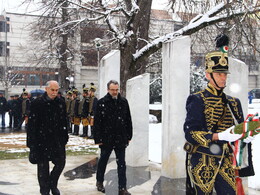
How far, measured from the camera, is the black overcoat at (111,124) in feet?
22.4

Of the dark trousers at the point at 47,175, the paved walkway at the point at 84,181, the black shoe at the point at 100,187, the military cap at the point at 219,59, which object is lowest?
the paved walkway at the point at 84,181

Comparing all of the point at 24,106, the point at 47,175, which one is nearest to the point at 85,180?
the point at 47,175

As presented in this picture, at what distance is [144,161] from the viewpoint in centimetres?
980

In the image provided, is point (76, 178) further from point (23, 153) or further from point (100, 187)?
point (23, 153)

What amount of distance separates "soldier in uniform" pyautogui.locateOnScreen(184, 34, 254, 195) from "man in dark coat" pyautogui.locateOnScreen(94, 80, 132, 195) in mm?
2679

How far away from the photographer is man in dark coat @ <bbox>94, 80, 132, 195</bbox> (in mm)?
6816

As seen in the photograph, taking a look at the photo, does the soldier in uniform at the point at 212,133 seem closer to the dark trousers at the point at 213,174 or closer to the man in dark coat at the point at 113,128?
the dark trousers at the point at 213,174

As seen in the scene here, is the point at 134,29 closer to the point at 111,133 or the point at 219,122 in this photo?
the point at 111,133

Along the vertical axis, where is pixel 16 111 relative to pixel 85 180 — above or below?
above

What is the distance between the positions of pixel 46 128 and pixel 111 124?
1130 mm

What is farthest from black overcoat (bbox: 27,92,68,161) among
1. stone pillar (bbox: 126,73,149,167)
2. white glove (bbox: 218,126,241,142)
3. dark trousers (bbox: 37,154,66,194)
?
stone pillar (bbox: 126,73,149,167)

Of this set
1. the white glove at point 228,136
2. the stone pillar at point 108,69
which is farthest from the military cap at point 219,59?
the stone pillar at point 108,69

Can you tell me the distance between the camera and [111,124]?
22.5 ft

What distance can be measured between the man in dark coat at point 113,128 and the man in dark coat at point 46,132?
686mm
